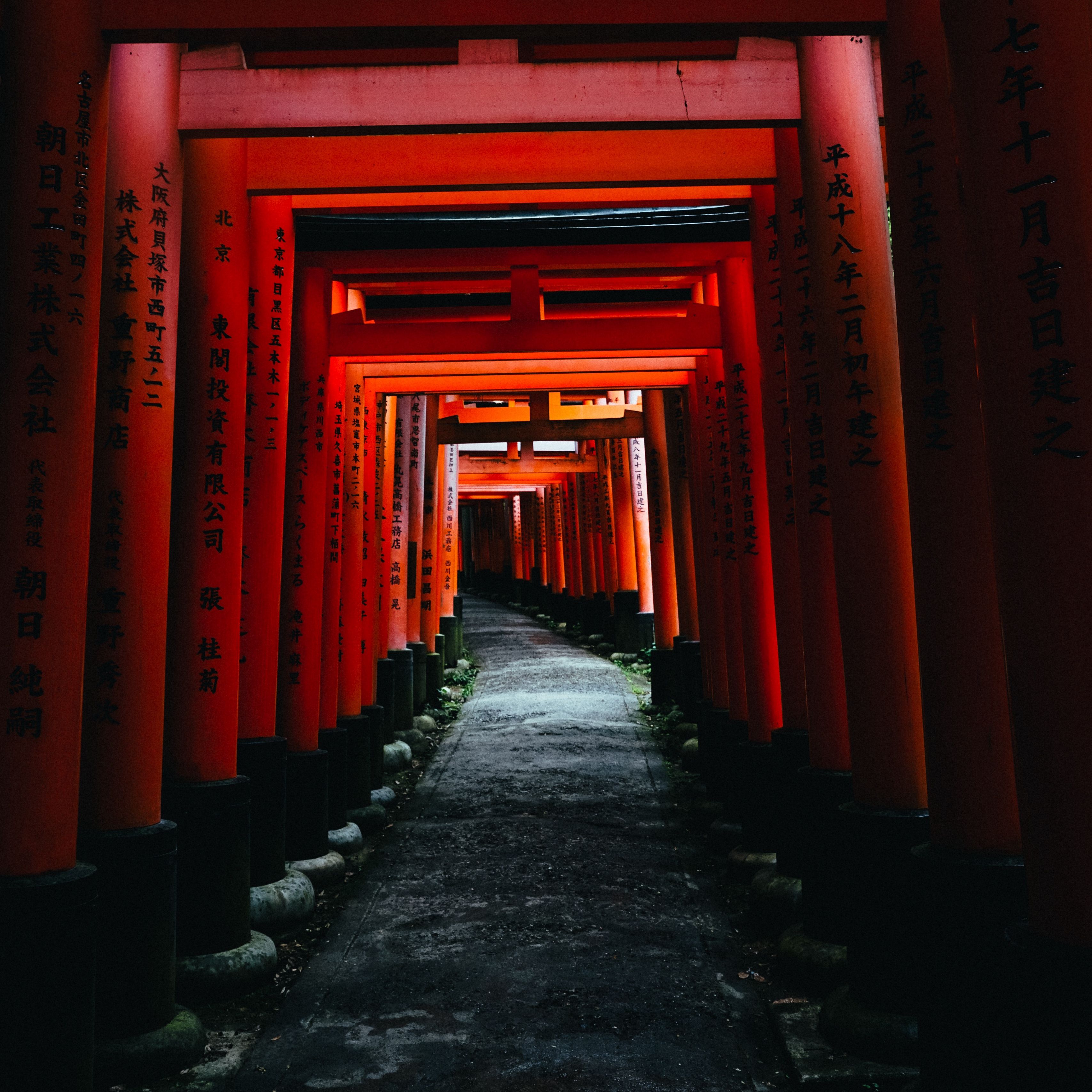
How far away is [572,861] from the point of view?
5.91 metres

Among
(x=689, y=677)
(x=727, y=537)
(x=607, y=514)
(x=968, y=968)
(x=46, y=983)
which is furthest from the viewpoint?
(x=607, y=514)

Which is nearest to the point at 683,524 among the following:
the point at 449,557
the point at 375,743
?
the point at 375,743

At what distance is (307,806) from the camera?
19.0 feet

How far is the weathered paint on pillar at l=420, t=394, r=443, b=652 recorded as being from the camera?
517 inches

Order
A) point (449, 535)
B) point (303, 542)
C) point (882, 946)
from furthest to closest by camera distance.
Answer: point (449, 535) < point (303, 542) < point (882, 946)

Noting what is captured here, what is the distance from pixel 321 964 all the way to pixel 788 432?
366cm

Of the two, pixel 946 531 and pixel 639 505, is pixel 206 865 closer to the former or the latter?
pixel 946 531

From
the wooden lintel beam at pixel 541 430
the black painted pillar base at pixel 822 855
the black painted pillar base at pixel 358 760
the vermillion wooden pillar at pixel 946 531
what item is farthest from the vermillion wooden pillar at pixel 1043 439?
the wooden lintel beam at pixel 541 430

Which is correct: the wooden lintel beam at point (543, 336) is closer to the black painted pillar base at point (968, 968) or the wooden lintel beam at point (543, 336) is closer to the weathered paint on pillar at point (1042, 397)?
the weathered paint on pillar at point (1042, 397)

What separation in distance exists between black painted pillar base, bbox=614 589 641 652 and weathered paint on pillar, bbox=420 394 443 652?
13.6ft

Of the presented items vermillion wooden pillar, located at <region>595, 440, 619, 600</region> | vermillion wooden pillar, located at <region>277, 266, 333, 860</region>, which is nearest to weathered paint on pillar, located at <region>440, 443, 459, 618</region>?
vermillion wooden pillar, located at <region>595, 440, 619, 600</region>

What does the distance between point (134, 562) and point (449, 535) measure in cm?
1227

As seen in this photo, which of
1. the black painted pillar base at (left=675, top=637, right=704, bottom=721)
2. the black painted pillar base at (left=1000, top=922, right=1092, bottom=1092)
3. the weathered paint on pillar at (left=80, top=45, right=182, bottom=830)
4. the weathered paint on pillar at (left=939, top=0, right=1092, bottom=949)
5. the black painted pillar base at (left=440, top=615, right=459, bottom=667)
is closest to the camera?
the black painted pillar base at (left=1000, top=922, right=1092, bottom=1092)

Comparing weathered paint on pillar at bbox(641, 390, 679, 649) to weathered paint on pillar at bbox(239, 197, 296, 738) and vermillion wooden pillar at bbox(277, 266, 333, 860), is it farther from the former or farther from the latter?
weathered paint on pillar at bbox(239, 197, 296, 738)
